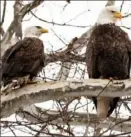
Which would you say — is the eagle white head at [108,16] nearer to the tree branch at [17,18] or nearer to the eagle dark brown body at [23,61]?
the eagle dark brown body at [23,61]

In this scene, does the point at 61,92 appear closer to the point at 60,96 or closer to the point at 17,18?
the point at 60,96

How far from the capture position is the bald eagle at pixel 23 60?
14.8 feet

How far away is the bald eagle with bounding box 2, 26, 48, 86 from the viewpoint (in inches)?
178

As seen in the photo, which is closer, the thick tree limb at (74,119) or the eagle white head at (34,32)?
the thick tree limb at (74,119)

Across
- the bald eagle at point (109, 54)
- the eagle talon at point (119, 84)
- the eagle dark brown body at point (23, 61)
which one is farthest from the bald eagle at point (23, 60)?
the eagle talon at point (119, 84)

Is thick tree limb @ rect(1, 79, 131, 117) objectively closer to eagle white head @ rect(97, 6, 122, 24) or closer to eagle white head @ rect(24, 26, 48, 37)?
eagle white head @ rect(97, 6, 122, 24)

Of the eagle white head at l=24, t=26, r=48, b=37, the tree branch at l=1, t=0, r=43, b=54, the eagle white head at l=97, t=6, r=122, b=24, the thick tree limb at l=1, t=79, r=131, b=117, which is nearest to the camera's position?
the thick tree limb at l=1, t=79, r=131, b=117

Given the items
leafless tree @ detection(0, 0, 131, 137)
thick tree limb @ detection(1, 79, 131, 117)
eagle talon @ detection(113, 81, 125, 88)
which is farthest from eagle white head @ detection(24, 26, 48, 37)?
eagle talon @ detection(113, 81, 125, 88)

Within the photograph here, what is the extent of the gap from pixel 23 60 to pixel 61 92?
116 cm

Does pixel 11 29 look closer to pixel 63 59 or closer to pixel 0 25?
pixel 0 25

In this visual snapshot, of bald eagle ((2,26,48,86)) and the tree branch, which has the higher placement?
the tree branch

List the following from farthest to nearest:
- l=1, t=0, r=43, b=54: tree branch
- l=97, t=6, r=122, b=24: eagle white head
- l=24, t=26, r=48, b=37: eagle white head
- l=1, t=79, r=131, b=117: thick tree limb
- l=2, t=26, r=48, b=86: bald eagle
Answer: l=1, t=0, r=43, b=54: tree branch
l=24, t=26, r=48, b=37: eagle white head
l=97, t=6, r=122, b=24: eagle white head
l=2, t=26, r=48, b=86: bald eagle
l=1, t=79, r=131, b=117: thick tree limb

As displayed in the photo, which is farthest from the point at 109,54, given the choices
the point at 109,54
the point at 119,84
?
the point at 119,84

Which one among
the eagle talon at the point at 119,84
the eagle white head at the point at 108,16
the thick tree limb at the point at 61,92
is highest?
the eagle white head at the point at 108,16
